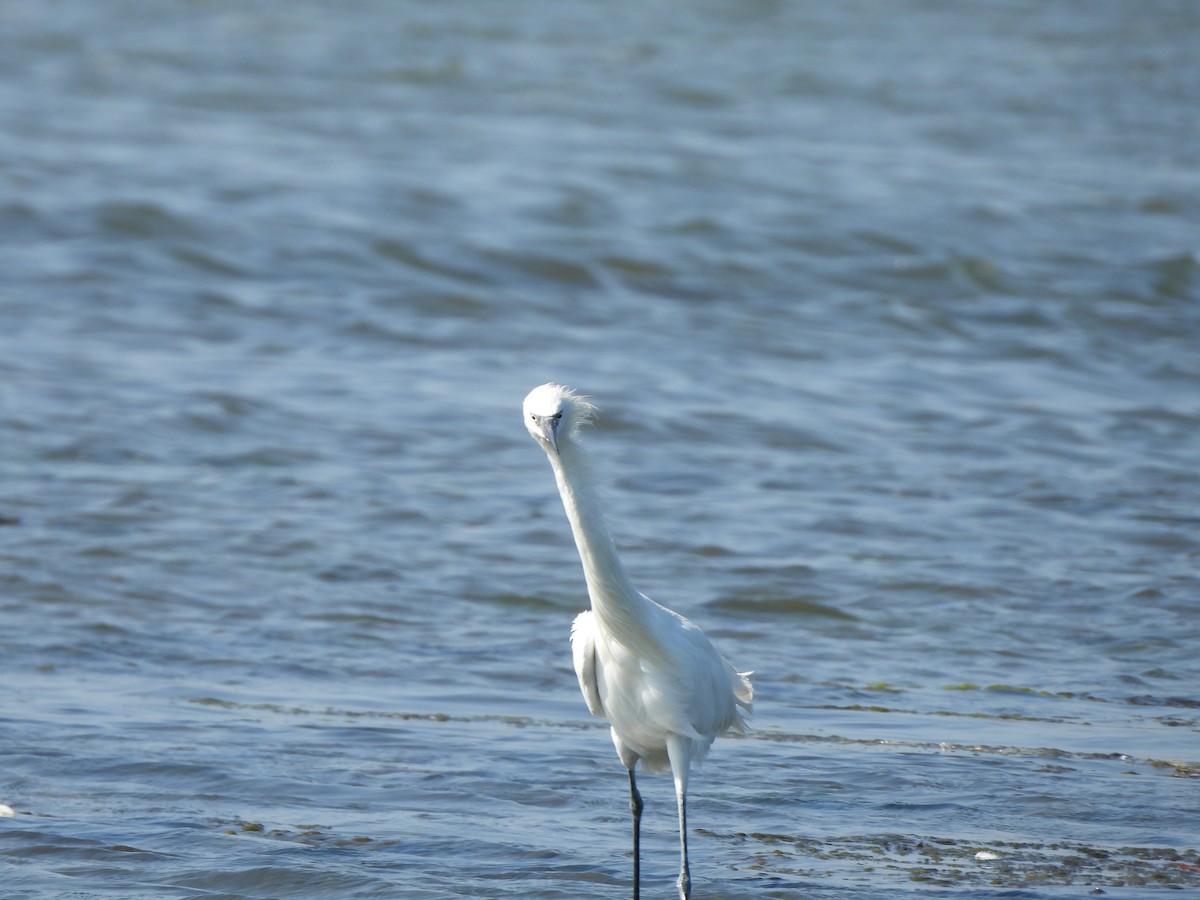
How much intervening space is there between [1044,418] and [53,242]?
324 inches

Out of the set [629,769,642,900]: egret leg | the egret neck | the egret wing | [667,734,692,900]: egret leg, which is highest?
the egret neck

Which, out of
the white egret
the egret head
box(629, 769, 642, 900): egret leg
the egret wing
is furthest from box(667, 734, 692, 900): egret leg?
the egret head

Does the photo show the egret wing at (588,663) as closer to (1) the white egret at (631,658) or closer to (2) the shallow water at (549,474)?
(1) the white egret at (631,658)

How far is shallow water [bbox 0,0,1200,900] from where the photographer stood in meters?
5.20

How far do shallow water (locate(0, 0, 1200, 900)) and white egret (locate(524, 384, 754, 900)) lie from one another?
0.39 meters

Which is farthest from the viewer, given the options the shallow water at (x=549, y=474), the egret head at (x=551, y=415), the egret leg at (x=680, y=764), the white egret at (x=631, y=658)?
the shallow water at (x=549, y=474)

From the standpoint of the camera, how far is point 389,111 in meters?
19.4

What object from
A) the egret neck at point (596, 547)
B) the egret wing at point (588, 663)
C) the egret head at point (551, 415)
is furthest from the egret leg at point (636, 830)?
the egret head at point (551, 415)

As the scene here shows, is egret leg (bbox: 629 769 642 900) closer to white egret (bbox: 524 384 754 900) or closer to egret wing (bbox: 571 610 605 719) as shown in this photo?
white egret (bbox: 524 384 754 900)

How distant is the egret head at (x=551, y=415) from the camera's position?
436 centimetres

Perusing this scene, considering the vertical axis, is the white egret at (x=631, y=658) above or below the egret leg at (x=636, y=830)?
above

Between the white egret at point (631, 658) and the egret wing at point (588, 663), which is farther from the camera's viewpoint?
the egret wing at point (588, 663)

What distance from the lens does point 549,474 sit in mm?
9391

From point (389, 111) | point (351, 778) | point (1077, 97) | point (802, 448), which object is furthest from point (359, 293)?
point (1077, 97)
